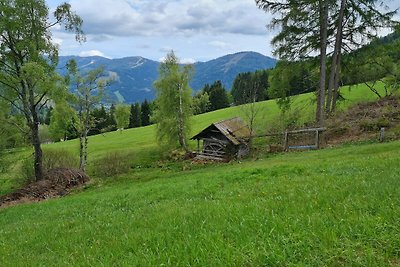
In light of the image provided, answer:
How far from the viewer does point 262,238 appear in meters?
5.43

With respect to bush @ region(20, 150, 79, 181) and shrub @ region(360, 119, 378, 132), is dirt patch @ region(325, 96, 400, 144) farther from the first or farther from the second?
bush @ region(20, 150, 79, 181)

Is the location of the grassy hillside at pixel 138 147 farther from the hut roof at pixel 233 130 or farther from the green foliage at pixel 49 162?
the hut roof at pixel 233 130

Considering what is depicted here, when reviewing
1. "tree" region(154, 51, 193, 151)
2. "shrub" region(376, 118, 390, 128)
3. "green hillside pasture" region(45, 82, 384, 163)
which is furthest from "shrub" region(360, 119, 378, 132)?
"tree" region(154, 51, 193, 151)

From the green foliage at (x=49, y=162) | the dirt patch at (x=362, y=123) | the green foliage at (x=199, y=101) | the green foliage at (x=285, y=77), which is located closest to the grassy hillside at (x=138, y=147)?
the green foliage at (x=49, y=162)

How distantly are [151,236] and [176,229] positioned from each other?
49 cm

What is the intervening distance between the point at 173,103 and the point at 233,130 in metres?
11.3

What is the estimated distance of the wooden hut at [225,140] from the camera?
39.4m

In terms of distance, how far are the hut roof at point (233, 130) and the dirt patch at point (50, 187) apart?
1530 cm

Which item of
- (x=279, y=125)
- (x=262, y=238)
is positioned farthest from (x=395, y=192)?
(x=279, y=125)

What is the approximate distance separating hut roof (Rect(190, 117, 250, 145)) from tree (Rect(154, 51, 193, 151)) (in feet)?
17.8

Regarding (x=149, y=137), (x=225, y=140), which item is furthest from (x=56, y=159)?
(x=149, y=137)

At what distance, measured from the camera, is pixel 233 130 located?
41.3 meters

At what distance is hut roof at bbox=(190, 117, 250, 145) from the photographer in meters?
39.7

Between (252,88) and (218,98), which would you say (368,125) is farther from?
(218,98)
